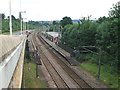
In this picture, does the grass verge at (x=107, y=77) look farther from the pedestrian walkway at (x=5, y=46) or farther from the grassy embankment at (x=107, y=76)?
the pedestrian walkway at (x=5, y=46)

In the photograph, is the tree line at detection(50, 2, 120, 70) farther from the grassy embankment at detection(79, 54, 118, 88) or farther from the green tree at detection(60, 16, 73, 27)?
the green tree at detection(60, 16, 73, 27)

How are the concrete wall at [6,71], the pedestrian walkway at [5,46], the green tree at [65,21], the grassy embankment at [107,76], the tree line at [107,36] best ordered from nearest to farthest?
the concrete wall at [6,71], the pedestrian walkway at [5,46], the grassy embankment at [107,76], the tree line at [107,36], the green tree at [65,21]

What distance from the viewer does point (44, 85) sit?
22.0 meters

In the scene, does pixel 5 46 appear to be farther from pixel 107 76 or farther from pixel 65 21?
pixel 65 21

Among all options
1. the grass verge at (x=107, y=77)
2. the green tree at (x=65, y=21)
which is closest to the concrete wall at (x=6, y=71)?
the grass verge at (x=107, y=77)

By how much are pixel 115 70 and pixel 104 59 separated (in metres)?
4.91

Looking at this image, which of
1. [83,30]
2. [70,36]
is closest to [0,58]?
[83,30]

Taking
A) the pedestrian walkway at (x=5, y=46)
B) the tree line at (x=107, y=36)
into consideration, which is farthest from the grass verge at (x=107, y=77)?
the pedestrian walkway at (x=5, y=46)

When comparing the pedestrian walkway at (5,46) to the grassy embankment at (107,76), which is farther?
the grassy embankment at (107,76)

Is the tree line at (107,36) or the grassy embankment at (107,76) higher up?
the tree line at (107,36)

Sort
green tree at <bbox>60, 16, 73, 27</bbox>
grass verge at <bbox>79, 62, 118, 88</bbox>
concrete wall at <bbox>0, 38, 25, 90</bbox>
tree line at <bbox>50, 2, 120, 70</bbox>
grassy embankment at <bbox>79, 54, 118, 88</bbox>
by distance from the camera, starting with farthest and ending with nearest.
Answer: green tree at <bbox>60, 16, 73, 27</bbox> < tree line at <bbox>50, 2, 120, 70</bbox> < grassy embankment at <bbox>79, 54, 118, 88</bbox> < grass verge at <bbox>79, 62, 118, 88</bbox> < concrete wall at <bbox>0, 38, 25, 90</bbox>


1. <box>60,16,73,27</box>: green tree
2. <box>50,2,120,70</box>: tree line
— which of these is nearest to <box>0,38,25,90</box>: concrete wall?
<box>50,2,120,70</box>: tree line

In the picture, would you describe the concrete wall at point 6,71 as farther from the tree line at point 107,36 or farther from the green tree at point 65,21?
the green tree at point 65,21

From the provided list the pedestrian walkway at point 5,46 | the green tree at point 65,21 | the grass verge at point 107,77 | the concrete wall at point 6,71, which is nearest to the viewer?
the concrete wall at point 6,71
